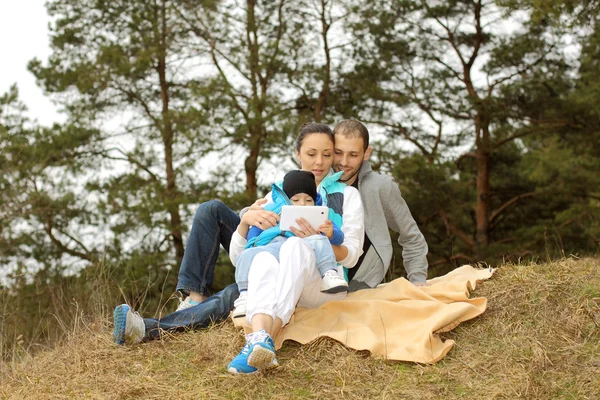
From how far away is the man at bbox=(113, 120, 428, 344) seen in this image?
3.88m

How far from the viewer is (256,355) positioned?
9.39ft

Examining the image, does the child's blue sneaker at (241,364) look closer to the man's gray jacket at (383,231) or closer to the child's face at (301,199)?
the child's face at (301,199)

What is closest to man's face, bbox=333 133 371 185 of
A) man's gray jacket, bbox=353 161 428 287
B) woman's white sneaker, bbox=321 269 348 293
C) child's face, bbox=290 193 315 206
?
man's gray jacket, bbox=353 161 428 287

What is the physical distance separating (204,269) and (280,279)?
0.96 meters

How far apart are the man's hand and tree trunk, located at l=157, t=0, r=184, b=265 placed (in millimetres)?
8576

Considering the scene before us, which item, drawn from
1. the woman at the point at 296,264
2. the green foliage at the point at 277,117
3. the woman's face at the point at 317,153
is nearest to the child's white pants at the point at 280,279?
the woman at the point at 296,264

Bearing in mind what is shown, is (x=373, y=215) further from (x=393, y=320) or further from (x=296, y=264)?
(x=296, y=264)

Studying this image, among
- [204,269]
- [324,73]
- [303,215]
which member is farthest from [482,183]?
[303,215]

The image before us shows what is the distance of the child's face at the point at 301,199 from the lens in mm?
3486

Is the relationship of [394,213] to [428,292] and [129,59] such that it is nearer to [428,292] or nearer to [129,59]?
[428,292]

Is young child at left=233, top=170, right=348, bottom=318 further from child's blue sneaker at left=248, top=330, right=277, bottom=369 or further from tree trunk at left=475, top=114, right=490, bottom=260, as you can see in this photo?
tree trunk at left=475, top=114, right=490, bottom=260

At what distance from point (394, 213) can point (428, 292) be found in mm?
534

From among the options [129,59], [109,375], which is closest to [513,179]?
[129,59]

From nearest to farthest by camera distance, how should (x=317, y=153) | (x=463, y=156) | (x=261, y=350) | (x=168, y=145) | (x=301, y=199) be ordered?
(x=261, y=350), (x=301, y=199), (x=317, y=153), (x=168, y=145), (x=463, y=156)
